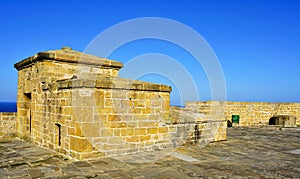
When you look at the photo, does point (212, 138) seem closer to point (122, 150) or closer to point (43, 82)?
point (122, 150)

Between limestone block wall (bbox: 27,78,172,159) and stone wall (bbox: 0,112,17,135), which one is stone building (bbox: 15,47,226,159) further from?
stone wall (bbox: 0,112,17,135)

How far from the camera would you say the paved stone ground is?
4703 millimetres

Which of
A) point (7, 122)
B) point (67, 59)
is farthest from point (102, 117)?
point (7, 122)

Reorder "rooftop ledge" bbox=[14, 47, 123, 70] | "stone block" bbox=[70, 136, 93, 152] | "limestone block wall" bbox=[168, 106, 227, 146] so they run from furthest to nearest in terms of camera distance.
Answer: "limestone block wall" bbox=[168, 106, 227, 146]
"rooftop ledge" bbox=[14, 47, 123, 70]
"stone block" bbox=[70, 136, 93, 152]

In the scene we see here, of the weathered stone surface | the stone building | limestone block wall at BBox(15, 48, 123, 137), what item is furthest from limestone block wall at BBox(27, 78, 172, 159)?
the weathered stone surface

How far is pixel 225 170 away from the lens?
5.10 m

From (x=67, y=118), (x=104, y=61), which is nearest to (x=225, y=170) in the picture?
(x=67, y=118)

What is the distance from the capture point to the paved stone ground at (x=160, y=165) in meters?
4.70

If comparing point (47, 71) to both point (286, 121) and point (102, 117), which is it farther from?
point (286, 121)

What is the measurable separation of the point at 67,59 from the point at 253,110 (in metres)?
13.5

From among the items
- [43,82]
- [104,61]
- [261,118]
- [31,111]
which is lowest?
[261,118]

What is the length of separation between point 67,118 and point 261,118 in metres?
15.0

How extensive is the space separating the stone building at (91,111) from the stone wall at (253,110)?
24.0 feet

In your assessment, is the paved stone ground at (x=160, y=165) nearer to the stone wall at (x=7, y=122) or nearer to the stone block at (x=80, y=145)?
the stone block at (x=80, y=145)
